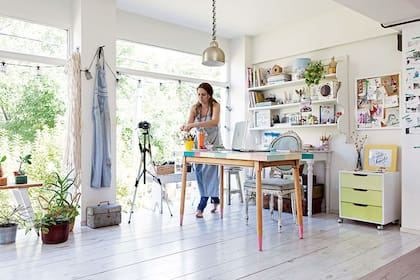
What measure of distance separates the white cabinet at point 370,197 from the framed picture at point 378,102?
2.23ft

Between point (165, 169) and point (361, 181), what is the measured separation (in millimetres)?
2354

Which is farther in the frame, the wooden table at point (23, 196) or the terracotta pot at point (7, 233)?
the wooden table at point (23, 196)

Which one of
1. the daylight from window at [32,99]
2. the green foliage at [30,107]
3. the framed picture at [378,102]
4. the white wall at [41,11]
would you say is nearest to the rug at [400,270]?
the framed picture at [378,102]

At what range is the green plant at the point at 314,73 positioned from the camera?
4582mm

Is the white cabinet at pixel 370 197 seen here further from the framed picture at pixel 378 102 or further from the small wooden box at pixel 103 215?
the small wooden box at pixel 103 215

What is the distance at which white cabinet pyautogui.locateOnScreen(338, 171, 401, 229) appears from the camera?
3682 millimetres

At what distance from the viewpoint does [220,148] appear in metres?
4.02

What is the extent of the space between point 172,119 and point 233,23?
5.34 ft

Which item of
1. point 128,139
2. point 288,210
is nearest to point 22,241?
point 128,139

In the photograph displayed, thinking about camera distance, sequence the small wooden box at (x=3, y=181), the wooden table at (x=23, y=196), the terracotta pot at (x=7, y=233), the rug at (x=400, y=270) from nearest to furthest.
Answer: the rug at (x=400, y=270) < the terracotta pot at (x=7, y=233) < the small wooden box at (x=3, y=181) < the wooden table at (x=23, y=196)

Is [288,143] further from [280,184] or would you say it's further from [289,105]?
[289,105]

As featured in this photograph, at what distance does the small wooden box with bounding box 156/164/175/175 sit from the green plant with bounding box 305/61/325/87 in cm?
209

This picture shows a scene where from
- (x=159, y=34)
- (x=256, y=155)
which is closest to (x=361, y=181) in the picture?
(x=256, y=155)

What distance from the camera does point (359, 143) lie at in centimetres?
443
